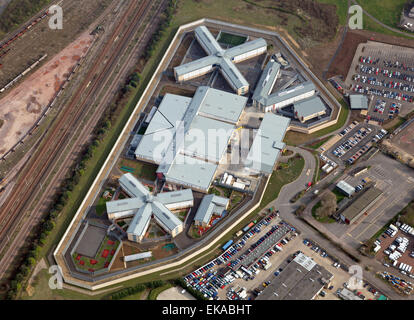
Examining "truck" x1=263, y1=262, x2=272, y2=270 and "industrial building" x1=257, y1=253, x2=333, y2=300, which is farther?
"truck" x1=263, y1=262, x2=272, y2=270

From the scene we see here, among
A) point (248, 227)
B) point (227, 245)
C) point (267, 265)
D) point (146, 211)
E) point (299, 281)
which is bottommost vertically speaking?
point (299, 281)

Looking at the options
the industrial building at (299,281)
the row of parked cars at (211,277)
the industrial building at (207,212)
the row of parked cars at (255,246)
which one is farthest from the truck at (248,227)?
the industrial building at (299,281)

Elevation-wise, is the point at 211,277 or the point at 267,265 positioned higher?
the point at 211,277

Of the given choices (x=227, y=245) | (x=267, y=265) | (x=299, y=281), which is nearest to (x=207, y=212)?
(x=227, y=245)

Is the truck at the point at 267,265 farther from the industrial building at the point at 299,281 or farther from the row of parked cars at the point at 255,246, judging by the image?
the row of parked cars at the point at 255,246

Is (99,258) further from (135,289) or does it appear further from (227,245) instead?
(227,245)

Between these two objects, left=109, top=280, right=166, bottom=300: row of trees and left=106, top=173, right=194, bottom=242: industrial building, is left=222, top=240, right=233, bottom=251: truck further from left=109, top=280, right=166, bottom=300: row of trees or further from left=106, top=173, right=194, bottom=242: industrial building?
left=109, top=280, right=166, bottom=300: row of trees

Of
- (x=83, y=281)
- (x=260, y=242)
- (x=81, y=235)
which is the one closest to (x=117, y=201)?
(x=81, y=235)

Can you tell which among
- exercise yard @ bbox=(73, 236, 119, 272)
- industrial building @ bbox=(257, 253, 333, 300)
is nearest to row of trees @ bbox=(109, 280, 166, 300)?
exercise yard @ bbox=(73, 236, 119, 272)

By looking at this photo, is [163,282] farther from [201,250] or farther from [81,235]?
[81,235]
